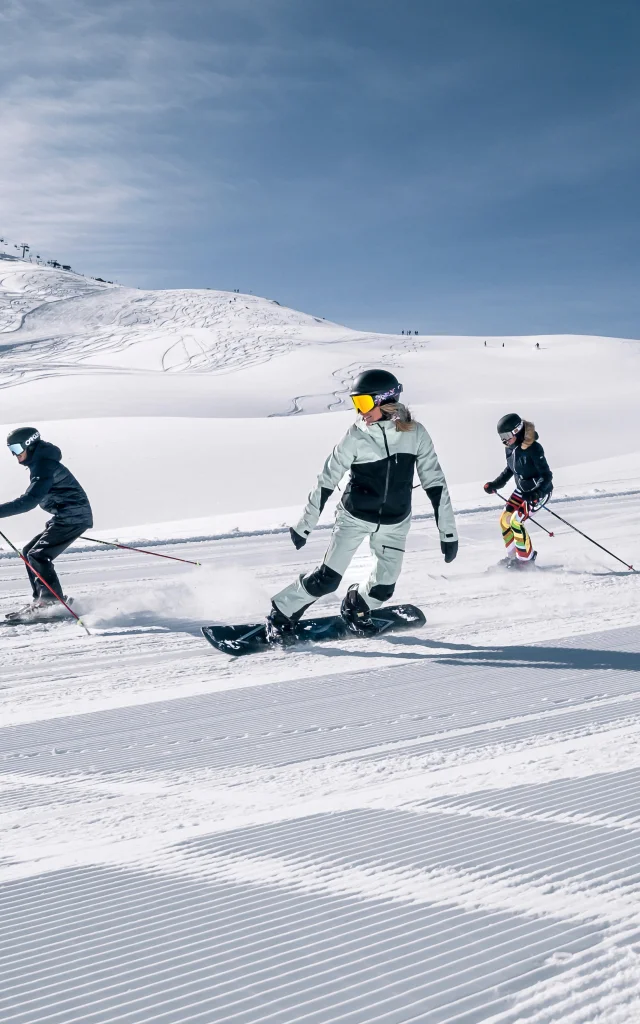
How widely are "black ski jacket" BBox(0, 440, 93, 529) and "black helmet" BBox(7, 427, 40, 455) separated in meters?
0.06

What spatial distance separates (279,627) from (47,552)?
2.47 metres

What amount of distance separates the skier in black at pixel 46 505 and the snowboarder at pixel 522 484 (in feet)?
14.1

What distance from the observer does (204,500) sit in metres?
16.8

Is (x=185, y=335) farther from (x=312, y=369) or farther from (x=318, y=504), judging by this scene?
(x=318, y=504)

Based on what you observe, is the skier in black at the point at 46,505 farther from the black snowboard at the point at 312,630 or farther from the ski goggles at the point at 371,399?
the ski goggles at the point at 371,399

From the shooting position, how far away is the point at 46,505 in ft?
24.0

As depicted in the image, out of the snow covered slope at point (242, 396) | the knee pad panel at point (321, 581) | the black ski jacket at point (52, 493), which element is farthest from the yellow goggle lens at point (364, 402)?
the snow covered slope at point (242, 396)

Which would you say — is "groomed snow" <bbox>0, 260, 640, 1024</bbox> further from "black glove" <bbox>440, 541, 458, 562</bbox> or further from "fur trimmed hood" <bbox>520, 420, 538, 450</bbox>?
"fur trimmed hood" <bbox>520, 420, 538, 450</bbox>

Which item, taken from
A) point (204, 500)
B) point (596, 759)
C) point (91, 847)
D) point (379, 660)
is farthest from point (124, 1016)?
point (204, 500)

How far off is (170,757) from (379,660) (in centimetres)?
202

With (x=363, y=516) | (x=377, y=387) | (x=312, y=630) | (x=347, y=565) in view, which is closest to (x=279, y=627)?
(x=312, y=630)

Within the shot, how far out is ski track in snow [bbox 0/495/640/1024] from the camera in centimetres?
202

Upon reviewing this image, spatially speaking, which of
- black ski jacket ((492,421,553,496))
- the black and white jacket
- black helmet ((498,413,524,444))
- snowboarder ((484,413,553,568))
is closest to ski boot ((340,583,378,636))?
the black and white jacket

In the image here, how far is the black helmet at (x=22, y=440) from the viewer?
6773mm
